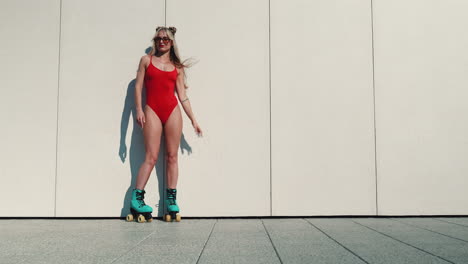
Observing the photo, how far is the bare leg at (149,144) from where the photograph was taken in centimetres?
348

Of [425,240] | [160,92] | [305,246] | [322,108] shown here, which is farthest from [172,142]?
[425,240]

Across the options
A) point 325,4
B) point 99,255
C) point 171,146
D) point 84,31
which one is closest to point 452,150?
point 325,4

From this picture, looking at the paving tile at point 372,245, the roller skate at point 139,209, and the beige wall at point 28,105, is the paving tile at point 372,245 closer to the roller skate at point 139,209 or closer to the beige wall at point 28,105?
the roller skate at point 139,209

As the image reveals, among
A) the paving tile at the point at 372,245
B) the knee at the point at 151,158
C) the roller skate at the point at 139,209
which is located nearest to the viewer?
the paving tile at the point at 372,245

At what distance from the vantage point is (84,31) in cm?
380

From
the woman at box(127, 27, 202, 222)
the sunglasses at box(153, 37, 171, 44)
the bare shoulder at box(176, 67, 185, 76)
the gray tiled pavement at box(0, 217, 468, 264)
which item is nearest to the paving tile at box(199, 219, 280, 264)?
the gray tiled pavement at box(0, 217, 468, 264)

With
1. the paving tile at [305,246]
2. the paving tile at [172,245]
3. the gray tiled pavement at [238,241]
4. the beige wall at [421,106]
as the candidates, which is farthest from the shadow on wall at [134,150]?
the beige wall at [421,106]

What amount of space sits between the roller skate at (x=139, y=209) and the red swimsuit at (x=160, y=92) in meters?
0.64

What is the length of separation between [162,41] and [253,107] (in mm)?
980

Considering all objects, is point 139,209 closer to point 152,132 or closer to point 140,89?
point 152,132

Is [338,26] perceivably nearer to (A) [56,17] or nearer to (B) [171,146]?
(B) [171,146]

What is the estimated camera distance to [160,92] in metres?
3.57

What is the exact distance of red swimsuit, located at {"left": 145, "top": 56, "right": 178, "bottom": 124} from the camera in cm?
355

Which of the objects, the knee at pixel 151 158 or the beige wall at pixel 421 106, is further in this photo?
the beige wall at pixel 421 106
